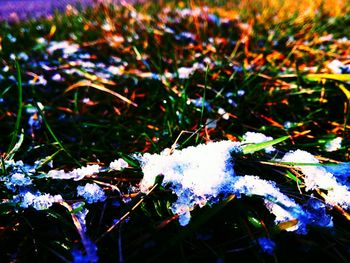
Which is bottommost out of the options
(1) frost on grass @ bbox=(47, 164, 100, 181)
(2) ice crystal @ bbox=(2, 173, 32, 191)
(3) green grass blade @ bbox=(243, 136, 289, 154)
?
(1) frost on grass @ bbox=(47, 164, 100, 181)

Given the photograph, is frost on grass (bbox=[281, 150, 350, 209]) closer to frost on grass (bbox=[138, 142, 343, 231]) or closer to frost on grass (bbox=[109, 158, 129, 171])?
frost on grass (bbox=[138, 142, 343, 231])

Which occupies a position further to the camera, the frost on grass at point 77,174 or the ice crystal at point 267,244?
the frost on grass at point 77,174

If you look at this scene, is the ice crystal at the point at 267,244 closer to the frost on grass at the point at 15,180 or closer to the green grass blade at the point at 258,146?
the green grass blade at the point at 258,146

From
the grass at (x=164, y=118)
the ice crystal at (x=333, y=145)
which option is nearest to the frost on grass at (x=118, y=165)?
the grass at (x=164, y=118)

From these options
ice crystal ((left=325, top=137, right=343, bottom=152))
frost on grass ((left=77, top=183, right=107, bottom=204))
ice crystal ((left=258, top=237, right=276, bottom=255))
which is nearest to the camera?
ice crystal ((left=258, top=237, right=276, bottom=255))

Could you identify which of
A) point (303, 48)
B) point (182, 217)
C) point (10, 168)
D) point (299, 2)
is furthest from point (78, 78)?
point (299, 2)

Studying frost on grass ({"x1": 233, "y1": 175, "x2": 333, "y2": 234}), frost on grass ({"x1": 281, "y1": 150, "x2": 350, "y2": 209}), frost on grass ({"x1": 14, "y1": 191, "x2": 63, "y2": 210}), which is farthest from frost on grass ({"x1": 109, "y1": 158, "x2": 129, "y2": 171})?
frost on grass ({"x1": 281, "y1": 150, "x2": 350, "y2": 209})
